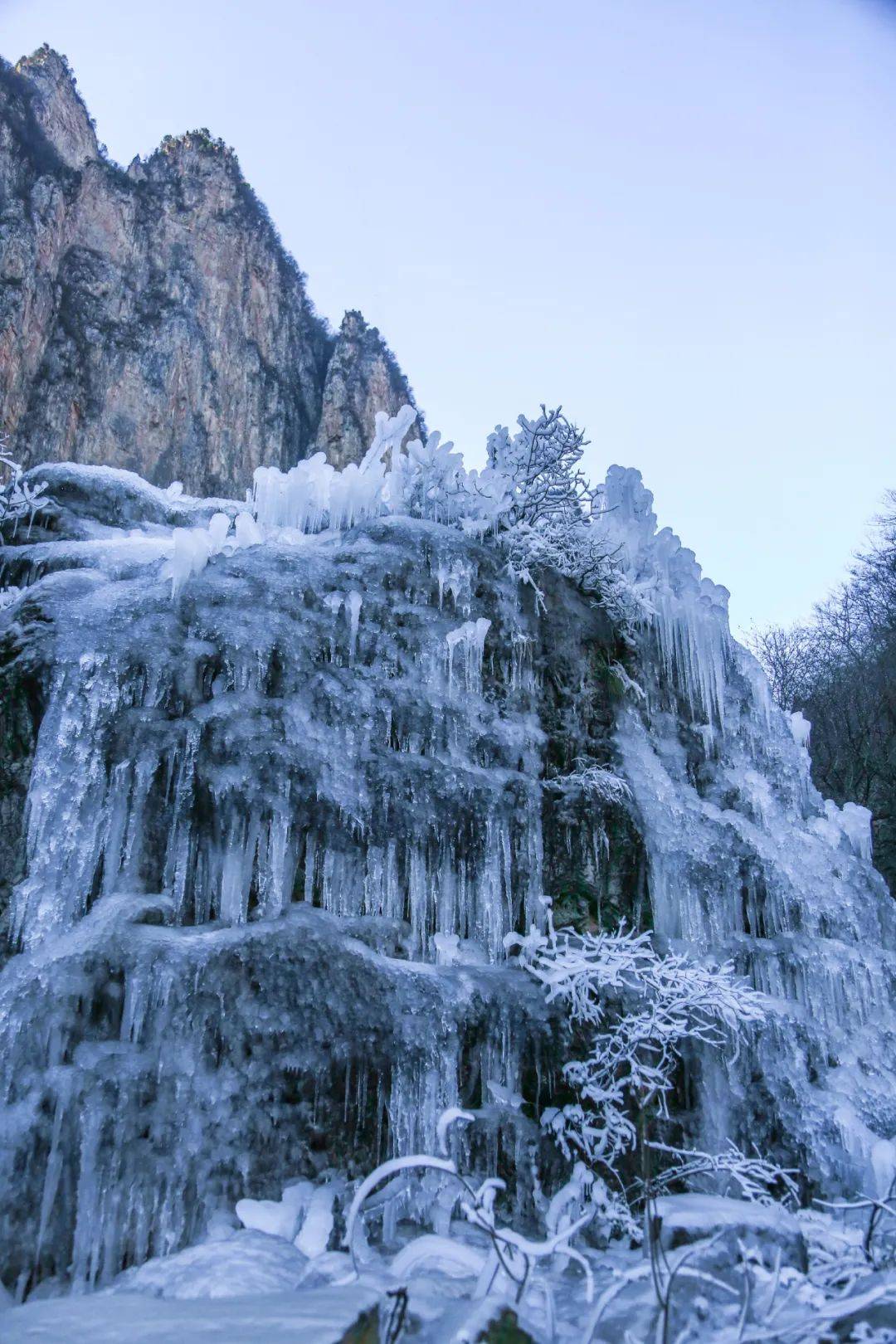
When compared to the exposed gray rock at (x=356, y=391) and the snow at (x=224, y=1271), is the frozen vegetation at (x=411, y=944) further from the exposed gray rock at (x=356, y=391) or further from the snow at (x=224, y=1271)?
the exposed gray rock at (x=356, y=391)

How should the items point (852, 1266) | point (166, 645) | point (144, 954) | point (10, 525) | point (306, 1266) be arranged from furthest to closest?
point (10, 525) → point (166, 645) → point (144, 954) → point (306, 1266) → point (852, 1266)

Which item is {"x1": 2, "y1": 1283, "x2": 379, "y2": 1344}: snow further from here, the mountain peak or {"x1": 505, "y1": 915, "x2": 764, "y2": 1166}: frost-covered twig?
the mountain peak

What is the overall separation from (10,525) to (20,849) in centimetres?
381

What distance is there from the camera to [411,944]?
571 centimetres

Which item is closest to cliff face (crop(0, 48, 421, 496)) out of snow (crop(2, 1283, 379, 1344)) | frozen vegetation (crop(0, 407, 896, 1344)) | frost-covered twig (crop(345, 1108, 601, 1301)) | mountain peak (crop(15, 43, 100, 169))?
mountain peak (crop(15, 43, 100, 169))

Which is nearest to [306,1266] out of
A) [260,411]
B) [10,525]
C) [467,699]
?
[467,699]

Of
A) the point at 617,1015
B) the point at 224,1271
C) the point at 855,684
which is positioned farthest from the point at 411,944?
the point at 855,684

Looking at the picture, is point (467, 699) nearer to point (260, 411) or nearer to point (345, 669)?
point (345, 669)

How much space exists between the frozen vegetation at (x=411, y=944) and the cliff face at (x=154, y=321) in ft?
34.4

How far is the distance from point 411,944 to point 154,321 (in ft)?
58.3

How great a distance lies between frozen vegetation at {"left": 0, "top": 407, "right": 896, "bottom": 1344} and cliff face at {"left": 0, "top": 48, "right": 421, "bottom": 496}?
34.4 feet

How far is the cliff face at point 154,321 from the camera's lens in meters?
18.1

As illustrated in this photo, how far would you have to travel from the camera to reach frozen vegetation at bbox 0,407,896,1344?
351 cm

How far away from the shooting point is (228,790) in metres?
5.37
